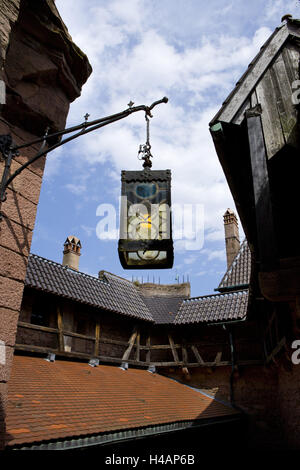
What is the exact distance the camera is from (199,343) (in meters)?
13.8

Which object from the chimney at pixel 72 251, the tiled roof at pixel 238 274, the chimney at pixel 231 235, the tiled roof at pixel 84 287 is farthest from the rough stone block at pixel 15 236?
the chimney at pixel 231 235

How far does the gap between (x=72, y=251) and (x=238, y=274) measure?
8.45m

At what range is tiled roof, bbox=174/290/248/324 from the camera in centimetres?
1327

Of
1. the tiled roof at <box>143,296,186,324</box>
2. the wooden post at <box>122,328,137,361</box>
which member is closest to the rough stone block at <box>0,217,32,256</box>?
the wooden post at <box>122,328,137,361</box>

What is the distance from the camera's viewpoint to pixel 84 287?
12.3m

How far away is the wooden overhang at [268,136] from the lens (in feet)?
9.14

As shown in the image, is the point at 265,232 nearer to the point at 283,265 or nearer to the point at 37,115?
the point at 283,265

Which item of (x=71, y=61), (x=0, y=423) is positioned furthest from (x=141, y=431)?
(x=71, y=61)

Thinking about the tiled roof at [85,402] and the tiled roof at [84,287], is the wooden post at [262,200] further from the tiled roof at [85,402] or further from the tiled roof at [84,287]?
the tiled roof at [84,287]

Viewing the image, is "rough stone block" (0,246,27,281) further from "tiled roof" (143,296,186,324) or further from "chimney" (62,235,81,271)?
"chimney" (62,235,81,271)

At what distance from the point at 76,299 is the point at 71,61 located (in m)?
7.99

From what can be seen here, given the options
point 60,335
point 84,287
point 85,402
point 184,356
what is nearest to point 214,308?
point 184,356

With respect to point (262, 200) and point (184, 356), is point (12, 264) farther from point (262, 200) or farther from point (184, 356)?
point (184, 356)

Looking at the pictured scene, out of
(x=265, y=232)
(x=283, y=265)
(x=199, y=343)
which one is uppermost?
(x=199, y=343)
